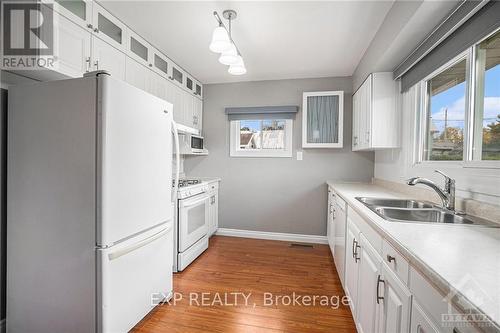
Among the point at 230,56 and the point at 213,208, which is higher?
the point at 230,56

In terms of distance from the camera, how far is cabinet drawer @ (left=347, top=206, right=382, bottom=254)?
1.19 m

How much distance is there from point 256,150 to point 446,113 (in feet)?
7.69

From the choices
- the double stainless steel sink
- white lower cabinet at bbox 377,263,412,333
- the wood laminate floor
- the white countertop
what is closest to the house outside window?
the wood laminate floor

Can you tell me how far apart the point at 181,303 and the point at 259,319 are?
2.19ft

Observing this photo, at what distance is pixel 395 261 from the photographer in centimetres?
99

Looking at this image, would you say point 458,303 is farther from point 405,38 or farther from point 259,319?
point 405,38

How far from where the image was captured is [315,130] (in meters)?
3.34

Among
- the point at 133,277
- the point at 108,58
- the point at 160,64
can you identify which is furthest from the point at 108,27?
the point at 133,277

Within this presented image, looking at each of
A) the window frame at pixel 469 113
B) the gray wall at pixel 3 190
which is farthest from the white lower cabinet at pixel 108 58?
the window frame at pixel 469 113

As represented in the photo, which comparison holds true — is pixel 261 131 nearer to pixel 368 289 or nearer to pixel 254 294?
pixel 254 294

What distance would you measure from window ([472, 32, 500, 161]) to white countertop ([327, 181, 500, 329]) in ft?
1.82

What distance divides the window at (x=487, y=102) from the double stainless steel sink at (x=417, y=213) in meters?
0.38

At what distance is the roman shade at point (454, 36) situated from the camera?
1.24 meters

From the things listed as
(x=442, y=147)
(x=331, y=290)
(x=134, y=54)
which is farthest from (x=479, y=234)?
(x=134, y=54)
